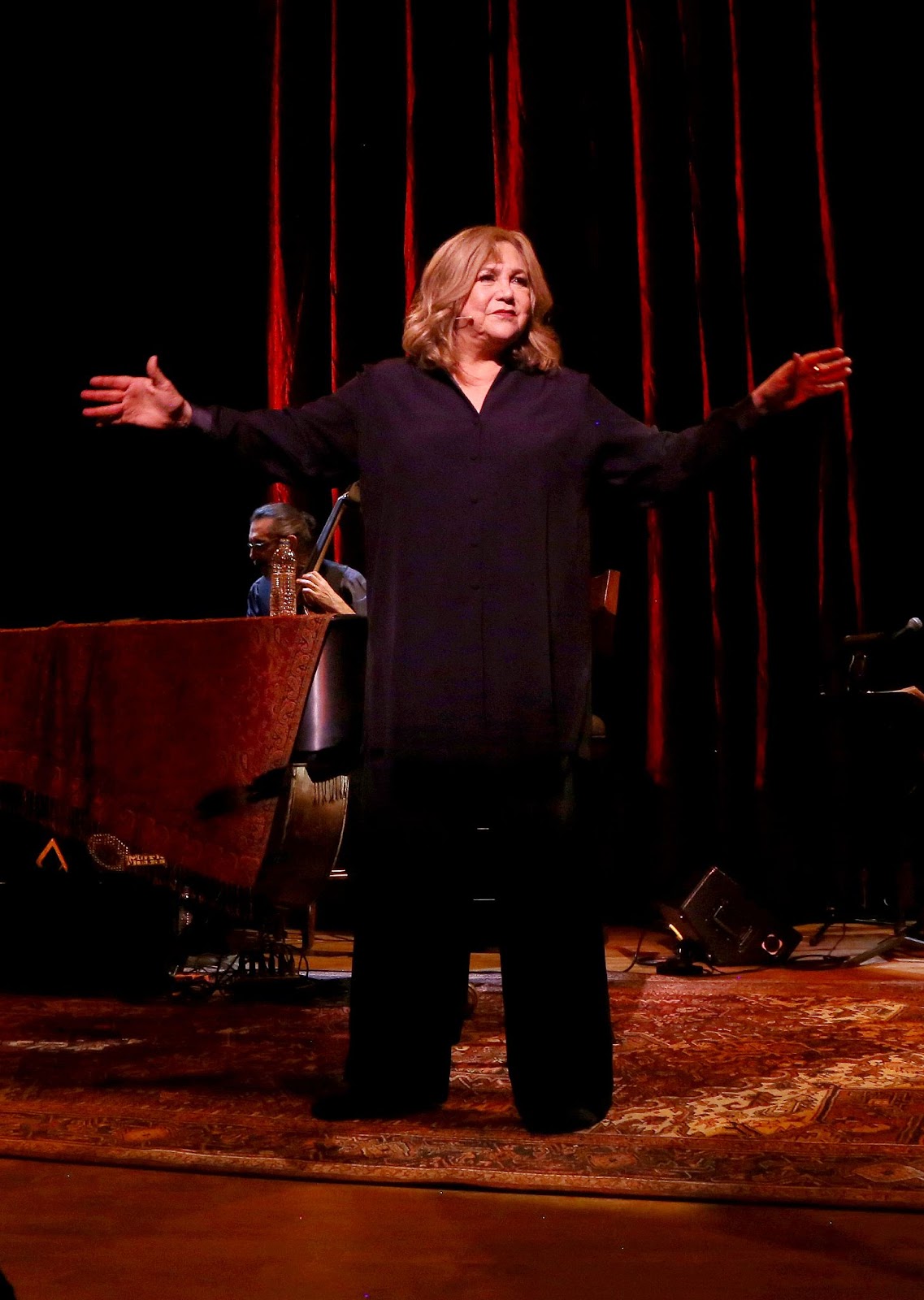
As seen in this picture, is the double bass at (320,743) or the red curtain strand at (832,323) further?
the red curtain strand at (832,323)

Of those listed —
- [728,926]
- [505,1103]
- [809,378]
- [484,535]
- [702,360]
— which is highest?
[702,360]

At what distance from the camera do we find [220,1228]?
5.53 feet

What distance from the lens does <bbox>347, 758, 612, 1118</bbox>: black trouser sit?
6.92 feet

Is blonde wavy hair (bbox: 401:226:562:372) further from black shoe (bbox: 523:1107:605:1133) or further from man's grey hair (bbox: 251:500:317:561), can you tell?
man's grey hair (bbox: 251:500:317:561)

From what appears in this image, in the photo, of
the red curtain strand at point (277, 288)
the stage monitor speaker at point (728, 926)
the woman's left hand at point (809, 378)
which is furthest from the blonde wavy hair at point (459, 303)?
the red curtain strand at point (277, 288)

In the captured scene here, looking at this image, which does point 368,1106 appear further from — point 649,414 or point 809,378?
point 649,414

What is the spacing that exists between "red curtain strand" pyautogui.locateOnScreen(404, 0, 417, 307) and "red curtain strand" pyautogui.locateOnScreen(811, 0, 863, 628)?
1839 millimetres

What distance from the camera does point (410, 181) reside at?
598cm

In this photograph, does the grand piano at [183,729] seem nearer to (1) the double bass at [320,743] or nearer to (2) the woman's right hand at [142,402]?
(1) the double bass at [320,743]

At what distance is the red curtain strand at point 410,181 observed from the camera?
5941 mm

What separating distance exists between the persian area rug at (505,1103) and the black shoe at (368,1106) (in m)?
0.03

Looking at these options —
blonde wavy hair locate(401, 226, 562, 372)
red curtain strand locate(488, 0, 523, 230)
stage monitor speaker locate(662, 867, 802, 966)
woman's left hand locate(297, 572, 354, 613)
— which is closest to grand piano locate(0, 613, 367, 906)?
blonde wavy hair locate(401, 226, 562, 372)

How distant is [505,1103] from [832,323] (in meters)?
4.14

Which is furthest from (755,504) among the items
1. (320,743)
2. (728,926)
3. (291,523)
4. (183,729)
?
(183,729)
